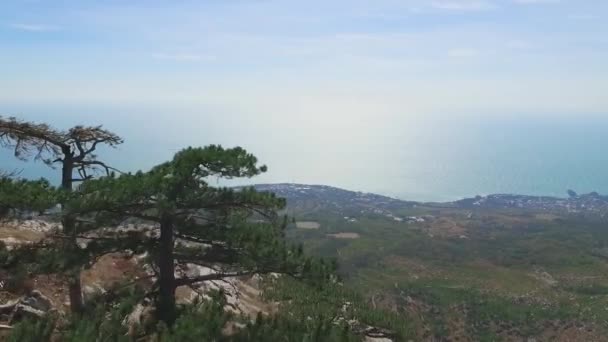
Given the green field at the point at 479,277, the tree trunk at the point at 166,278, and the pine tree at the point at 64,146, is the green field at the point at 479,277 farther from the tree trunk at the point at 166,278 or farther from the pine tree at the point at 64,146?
the pine tree at the point at 64,146

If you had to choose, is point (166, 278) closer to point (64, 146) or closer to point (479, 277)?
point (64, 146)

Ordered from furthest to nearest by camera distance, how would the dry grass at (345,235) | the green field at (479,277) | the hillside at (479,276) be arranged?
the dry grass at (345,235)
the hillside at (479,276)
the green field at (479,277)

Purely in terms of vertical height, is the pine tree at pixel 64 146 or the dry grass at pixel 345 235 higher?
the pine tree at pixel 64 146

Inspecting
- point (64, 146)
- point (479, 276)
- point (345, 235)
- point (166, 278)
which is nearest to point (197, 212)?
point (166, 278)

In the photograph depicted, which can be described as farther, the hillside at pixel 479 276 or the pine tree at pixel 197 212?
the hillside at pixel 479 276

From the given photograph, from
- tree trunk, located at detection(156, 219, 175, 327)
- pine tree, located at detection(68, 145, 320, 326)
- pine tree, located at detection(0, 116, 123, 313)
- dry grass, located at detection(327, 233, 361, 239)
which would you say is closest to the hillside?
dry grass, located at detection(327, 233, 361, 239)

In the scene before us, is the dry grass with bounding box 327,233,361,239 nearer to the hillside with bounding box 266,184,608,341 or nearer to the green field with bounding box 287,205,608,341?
the hillside with bounding box 266,184,608,341

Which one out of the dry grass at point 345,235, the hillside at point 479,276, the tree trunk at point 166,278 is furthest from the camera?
the dry grass at point 345,235

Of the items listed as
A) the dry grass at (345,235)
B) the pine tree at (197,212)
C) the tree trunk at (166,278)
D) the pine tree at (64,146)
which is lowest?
the dry grass at (345,235)

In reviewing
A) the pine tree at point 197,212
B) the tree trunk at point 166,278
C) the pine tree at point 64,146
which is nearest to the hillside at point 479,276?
the pine tree at point 197,212
